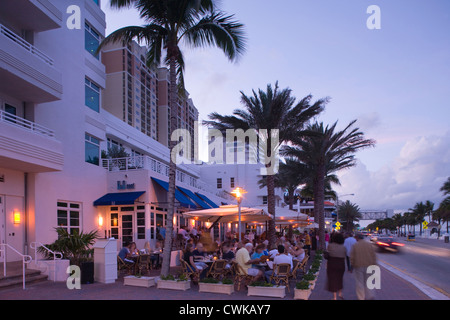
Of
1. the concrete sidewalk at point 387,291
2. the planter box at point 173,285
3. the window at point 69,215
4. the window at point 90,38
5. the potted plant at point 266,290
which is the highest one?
the window at point 90,38

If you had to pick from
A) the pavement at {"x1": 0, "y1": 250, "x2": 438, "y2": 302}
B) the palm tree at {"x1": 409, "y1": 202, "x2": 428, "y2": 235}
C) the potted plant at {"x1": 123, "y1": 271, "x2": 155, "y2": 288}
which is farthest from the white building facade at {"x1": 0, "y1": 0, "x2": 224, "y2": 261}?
the palm tree at {"x1": 409, "y1": 202, "x2": 428, "y2": 235}

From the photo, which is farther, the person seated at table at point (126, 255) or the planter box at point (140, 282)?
the person seated at table at point (126, 255)

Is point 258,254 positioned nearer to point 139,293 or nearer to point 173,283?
point 173,283

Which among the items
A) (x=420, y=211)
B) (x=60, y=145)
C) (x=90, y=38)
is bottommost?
(x=420, y=211)

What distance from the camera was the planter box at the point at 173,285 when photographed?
1099 cm

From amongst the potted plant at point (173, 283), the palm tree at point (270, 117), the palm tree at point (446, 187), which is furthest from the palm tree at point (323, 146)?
the palm tree at point (446, 187)

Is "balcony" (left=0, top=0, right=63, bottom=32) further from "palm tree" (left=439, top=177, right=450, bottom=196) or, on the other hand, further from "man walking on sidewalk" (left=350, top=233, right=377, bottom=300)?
"palm tree" (left=439, top=177, right=450, bottom=196)

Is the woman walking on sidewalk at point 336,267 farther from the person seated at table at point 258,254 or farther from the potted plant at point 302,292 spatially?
the person seated at table at point 258,254

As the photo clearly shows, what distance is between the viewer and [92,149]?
69.1ft

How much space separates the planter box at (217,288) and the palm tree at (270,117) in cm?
1046

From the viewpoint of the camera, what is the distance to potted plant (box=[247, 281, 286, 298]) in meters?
9.82

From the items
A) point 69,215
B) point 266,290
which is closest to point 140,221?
point 69,215

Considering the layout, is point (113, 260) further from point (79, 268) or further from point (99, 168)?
point (99, 168)

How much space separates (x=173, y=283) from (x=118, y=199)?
33.3ft
